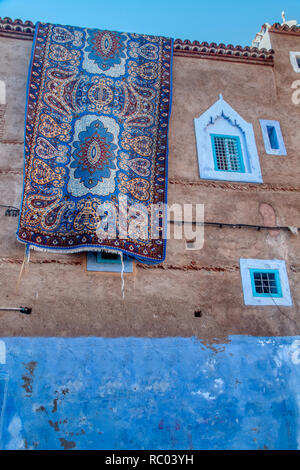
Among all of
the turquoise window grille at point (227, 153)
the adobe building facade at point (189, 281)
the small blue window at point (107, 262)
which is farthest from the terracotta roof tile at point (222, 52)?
the small blue window at point (107, 262)

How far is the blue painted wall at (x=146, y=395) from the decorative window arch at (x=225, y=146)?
3305 mm

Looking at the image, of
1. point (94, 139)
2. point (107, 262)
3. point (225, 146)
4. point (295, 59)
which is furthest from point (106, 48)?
point (107, 262)

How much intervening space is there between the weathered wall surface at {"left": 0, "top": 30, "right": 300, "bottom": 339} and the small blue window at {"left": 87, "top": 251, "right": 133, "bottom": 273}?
119mm

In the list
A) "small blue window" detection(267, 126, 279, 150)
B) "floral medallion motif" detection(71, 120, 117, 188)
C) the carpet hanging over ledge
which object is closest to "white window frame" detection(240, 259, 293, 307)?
the carpet hanging over ledge

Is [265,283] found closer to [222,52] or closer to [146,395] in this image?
[146,395]

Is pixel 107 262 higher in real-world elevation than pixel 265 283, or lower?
higher

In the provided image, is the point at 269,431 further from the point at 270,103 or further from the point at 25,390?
the point at 270,103

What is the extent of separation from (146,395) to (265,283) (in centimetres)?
287

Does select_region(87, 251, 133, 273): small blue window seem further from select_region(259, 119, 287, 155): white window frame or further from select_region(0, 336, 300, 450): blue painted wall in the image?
select_region(259, 119, 287, 155): white window frame

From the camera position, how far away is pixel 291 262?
7.65m

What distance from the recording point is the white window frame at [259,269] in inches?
285

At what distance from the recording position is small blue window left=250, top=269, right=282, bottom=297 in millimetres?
7332

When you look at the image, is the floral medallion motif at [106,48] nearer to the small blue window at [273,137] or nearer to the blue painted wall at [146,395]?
the small blue window at [273,137]

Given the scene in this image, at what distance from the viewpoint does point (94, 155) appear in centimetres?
734
